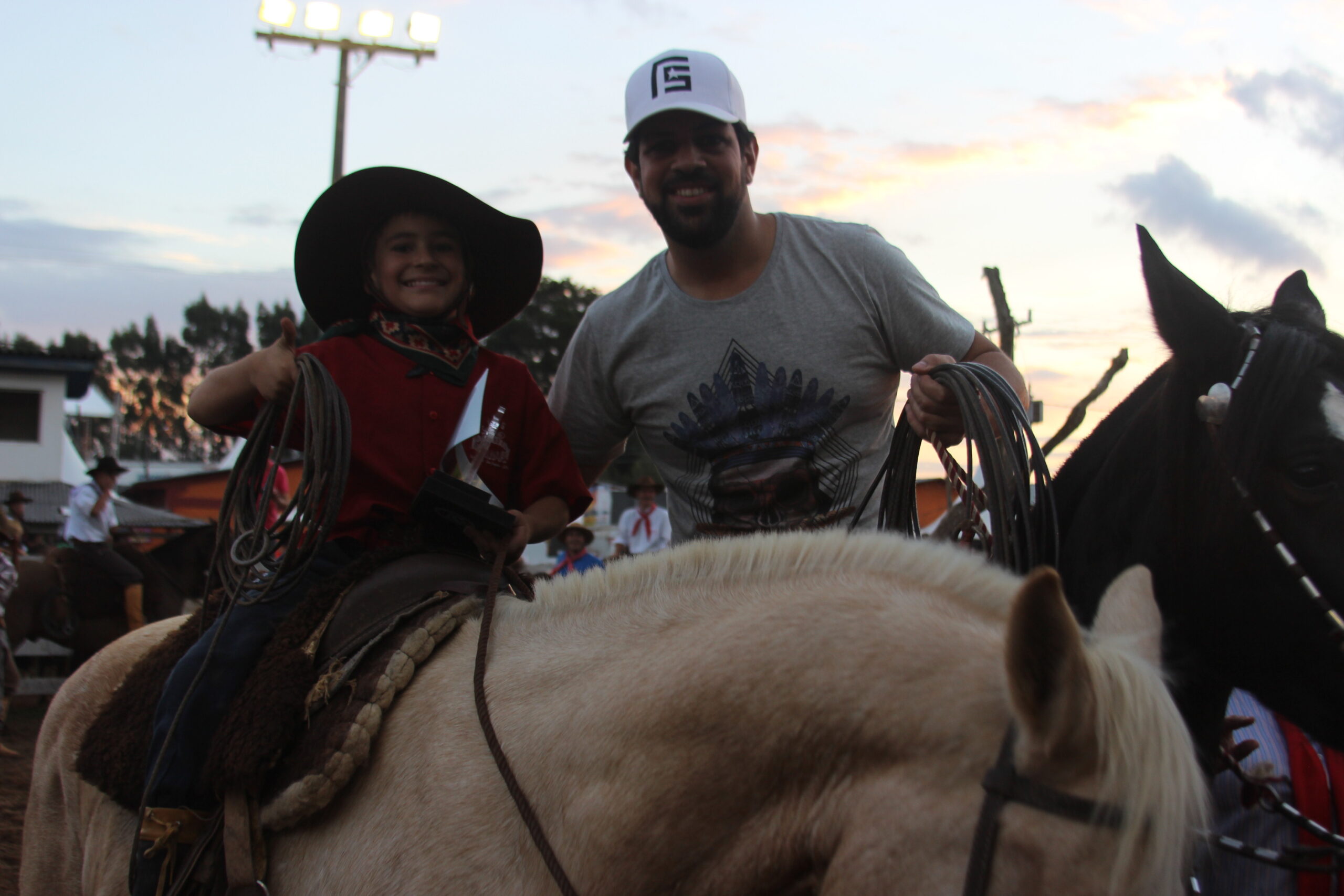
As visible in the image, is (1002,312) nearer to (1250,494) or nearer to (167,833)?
(1250,494)

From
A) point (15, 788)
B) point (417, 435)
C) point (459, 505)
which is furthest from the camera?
point (15, 788)

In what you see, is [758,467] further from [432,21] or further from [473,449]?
[432,21]

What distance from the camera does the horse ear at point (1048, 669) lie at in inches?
41.1

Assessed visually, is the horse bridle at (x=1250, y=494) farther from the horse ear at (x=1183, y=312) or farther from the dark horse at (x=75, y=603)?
the dark horse at (x=75, y=603)

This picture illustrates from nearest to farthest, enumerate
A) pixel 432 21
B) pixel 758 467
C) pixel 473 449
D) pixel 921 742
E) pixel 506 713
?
pixel 921 742
pixel 506 713
pixel 473 449
pixel 758 467
pixel 432 21

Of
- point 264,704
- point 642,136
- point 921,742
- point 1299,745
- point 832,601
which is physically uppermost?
point 642,136

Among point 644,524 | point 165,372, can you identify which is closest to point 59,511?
point 644,524

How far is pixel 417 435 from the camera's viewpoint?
250 cm

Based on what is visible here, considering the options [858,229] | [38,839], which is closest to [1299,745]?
[858,229]

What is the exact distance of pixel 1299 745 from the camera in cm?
263

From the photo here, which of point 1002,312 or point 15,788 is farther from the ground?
point 1002,312

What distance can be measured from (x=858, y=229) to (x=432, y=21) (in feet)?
47.3

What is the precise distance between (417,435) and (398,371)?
0.20 meters

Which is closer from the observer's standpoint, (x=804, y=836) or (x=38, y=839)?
(x=804, y=836)
